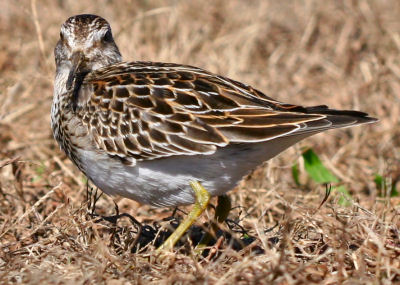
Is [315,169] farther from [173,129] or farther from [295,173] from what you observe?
[173,129]

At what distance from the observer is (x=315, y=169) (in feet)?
25.4

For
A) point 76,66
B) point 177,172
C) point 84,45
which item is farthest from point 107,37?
point 177,172

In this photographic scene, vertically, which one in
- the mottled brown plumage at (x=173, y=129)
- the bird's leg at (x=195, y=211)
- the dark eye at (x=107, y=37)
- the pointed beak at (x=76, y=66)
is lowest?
the bird's leg at (x=195, y=211)

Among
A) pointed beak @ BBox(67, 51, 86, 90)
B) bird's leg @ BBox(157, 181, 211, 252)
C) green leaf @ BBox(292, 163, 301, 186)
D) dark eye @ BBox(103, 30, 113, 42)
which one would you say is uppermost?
dark eye @ BBox(103, 30, 113, 42)

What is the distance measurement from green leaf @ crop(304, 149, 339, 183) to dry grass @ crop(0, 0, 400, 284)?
0.22 metres

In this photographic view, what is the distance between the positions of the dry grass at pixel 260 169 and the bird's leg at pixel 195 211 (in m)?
0.23

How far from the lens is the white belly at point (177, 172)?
17.7 feet

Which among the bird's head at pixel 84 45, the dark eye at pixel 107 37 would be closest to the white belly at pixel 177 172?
the bird's head at pixel 84 45

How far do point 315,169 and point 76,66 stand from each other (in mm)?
2887

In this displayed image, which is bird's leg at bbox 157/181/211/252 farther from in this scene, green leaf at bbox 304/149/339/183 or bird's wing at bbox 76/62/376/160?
green leaf at bbox 304/149/339/183

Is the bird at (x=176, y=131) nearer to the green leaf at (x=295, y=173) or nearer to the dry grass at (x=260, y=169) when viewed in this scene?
the dry grass at (x=260, y=169)

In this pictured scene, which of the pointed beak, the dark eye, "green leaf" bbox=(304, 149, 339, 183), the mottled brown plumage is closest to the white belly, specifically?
the mottled brown plumage

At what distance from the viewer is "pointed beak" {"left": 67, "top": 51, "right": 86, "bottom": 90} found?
6.01 metres

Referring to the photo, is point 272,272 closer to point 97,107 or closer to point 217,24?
point 97,107
